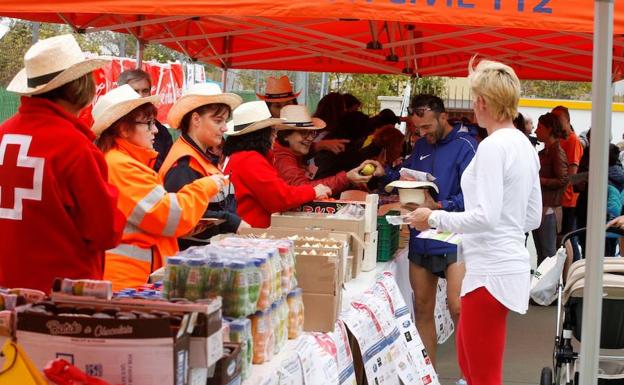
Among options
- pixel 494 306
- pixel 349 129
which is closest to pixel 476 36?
pixel 349 129

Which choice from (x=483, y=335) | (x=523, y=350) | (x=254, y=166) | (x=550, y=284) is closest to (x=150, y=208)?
(x=254, y=166)

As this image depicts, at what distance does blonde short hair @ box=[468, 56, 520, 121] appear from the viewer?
14.6 ft

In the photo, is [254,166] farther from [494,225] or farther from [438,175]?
[494,225]

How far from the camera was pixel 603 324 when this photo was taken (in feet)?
16.3

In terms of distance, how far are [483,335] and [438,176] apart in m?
2.09

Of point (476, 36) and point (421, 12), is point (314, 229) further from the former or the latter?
point (476, 36)

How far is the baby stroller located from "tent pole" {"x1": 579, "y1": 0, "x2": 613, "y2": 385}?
7.45ft

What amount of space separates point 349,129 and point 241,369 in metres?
5.59

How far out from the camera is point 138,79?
664 cm

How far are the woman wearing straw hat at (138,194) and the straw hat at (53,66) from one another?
542 mm

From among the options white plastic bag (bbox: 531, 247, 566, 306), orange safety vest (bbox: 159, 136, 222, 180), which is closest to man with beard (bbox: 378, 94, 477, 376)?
white plastic bag (bbox: 531, 247, 566, 306)

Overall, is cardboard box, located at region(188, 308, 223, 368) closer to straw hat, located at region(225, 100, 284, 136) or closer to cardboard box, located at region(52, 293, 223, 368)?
cardboard box, located at region(52, 293, 223, 368)

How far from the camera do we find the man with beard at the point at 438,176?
20.7 feet

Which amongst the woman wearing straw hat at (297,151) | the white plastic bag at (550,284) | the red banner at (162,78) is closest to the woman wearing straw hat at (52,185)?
the white plastic bag at (550,284)
